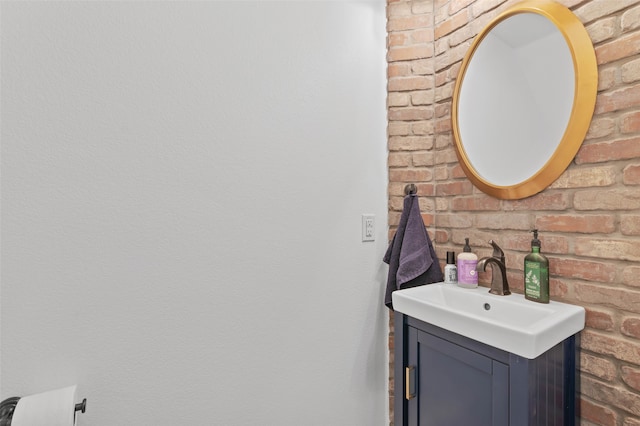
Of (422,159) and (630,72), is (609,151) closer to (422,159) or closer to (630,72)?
(630,72)

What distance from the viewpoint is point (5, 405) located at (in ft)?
2.98

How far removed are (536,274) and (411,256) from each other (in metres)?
0.47

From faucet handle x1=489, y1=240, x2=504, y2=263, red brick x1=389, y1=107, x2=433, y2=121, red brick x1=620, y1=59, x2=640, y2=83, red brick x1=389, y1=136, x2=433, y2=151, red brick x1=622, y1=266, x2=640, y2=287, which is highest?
red brick x1=389, y1=107, x2=433, y2=121

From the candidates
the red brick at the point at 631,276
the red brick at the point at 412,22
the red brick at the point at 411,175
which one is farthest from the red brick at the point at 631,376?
the red brick at the point at 412,22

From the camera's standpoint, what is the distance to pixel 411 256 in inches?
56.9

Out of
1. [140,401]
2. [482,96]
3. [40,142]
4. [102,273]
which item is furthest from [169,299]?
[482,96]

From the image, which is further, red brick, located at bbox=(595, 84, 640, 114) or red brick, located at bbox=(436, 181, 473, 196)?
red brick, located at bbox=(436, 181, 473, 196)

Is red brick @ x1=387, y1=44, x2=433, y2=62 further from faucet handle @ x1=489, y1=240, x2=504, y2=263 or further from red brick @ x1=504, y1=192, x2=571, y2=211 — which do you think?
faucet handle @ x1=489, y1=240, x2=504, y2=263

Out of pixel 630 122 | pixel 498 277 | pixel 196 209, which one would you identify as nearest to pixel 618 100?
pixel 630 122

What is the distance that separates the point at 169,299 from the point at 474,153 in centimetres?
141

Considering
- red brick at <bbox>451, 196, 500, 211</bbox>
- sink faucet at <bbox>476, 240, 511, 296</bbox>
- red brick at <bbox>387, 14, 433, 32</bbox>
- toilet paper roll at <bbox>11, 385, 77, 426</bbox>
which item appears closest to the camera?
toilet paper roll at <bbox>11, 385, 77, 426</bbox>

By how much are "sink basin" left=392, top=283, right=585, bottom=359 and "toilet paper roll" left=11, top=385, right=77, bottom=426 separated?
3.69 feet

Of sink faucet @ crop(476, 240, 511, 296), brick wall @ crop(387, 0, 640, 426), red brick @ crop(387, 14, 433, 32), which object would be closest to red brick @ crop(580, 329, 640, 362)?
brick wall @ crop(387, 0, 640, 426)

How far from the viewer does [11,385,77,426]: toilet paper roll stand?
863 mm
